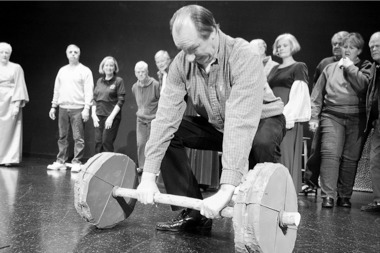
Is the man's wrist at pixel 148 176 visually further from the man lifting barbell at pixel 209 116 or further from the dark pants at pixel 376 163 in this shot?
the dark pants at pixel 376 163

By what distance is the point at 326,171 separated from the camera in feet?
11.0

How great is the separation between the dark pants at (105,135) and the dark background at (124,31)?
945mm

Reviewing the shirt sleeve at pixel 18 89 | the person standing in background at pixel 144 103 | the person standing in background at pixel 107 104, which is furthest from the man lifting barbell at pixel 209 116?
the shirt sleeve at pixel 18 89

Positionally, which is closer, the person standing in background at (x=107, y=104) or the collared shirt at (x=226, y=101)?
the collared shirt at (x=226, y=101)

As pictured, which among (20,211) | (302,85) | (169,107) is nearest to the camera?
(169,107)

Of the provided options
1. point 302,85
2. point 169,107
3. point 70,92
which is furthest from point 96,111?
point 169,107

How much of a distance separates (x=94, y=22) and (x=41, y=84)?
1283 mm

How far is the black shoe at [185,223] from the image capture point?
200 centimetres

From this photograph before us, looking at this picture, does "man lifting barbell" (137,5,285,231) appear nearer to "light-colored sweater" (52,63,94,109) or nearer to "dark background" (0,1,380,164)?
"light-colored sweater" (52,63,94,109)

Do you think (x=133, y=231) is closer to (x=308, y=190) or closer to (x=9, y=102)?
(x=308, y=190)

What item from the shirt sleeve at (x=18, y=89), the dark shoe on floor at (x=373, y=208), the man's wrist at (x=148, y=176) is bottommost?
the dark shoe on floor at (x=373, y=208)

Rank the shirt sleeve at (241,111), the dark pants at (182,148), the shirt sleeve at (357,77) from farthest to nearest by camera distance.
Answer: the shirt sleeve at (357,77), the dark pants at (182,148), the shirt sleeve at (241,111)

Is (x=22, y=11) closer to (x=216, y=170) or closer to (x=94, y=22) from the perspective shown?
(x=94, y=22)

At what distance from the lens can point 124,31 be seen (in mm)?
6305
